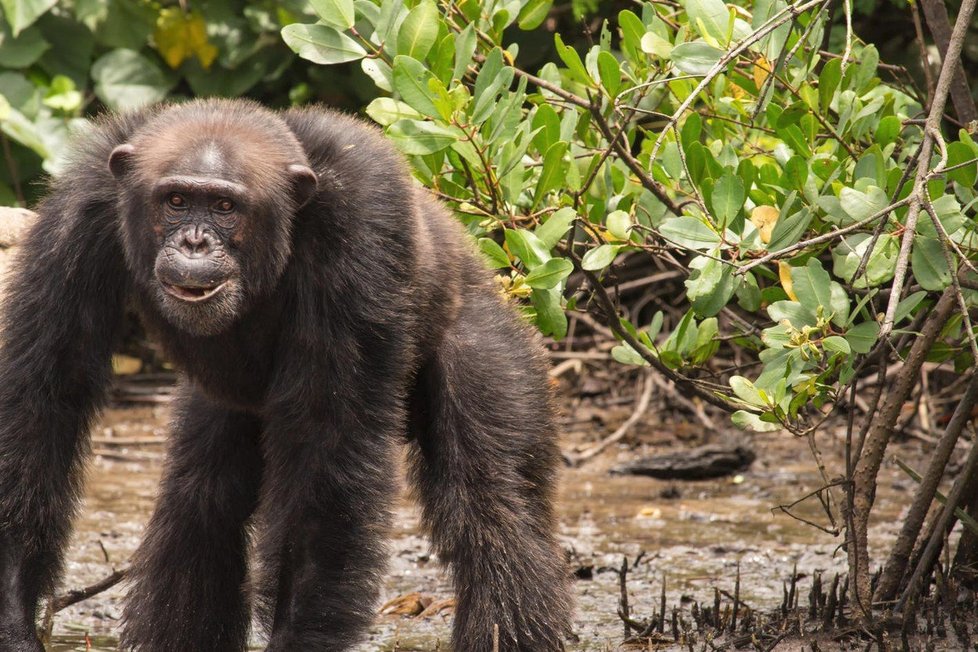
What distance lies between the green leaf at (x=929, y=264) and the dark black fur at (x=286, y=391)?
1.41m

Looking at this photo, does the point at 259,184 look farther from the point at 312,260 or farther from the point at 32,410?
the point at 32,410

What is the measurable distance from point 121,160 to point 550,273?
144cm

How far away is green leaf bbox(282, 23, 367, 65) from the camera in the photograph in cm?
428

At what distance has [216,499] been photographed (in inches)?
176

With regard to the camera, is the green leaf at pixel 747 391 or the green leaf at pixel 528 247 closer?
the green leaf at pixel 747 391

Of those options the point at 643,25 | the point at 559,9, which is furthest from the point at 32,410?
the point at 559,9

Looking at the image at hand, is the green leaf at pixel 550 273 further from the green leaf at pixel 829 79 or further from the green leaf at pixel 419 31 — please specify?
the green leaf at pixel 829 79

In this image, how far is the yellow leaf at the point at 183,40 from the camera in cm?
903

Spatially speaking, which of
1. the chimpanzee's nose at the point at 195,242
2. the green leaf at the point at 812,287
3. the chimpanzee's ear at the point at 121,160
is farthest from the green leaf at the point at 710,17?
the chimpanzee's ear at the point at 121,160

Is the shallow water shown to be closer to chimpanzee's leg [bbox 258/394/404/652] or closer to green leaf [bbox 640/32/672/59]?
chimpanzee's leg [bbox 258/394/404/652]

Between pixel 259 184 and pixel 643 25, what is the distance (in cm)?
158

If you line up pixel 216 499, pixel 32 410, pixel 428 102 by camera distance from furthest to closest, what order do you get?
pixel 216 499 < pixel 428 102 < pixel 32 410

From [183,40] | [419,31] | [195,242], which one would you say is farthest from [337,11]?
[183,40]

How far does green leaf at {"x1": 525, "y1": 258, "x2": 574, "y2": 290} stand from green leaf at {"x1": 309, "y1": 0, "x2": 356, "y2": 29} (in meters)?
1.03
